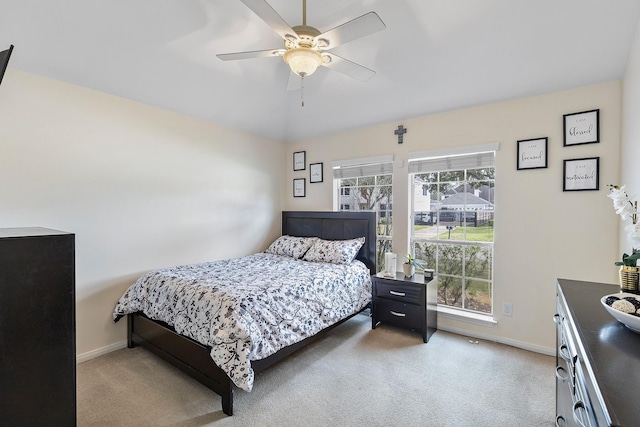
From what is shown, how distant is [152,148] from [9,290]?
213 centimetres

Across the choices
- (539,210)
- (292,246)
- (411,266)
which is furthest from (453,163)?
(292,246)

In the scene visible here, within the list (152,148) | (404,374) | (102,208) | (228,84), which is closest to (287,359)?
(404,374)

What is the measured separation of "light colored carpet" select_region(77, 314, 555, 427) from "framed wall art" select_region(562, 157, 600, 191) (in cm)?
158

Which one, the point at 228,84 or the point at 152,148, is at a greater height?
the point at 228,84

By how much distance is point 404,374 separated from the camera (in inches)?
97.2

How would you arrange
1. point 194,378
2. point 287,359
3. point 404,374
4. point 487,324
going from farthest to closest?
point 487,324
point 287,359
point 404,374
point 194,378

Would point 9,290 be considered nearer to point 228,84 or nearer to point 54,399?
point 54,399

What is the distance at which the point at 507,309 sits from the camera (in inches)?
118

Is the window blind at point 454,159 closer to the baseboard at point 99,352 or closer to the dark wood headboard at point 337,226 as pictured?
the dark wood headboard at point 337,226

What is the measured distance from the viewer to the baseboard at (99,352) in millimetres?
2686

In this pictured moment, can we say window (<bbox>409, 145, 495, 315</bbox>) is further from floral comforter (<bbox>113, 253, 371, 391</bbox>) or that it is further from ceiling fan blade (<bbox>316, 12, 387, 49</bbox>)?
ceiling fan blade (<bbox>316, 12, 387, 49</bbox>)

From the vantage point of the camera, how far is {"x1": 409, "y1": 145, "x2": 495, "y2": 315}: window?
10.5 feet

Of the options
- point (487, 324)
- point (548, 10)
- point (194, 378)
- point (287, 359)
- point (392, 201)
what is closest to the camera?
point (548, 10)

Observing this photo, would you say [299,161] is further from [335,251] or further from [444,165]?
[444,165]
